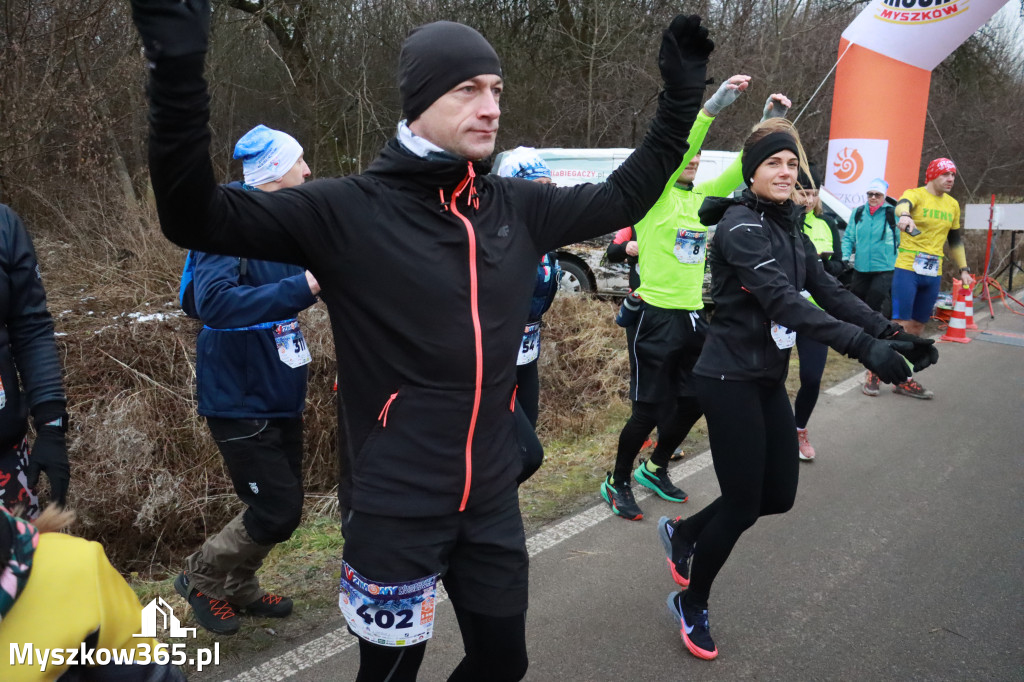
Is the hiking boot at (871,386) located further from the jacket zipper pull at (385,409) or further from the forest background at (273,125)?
the jacket zipper pull at (385,409)

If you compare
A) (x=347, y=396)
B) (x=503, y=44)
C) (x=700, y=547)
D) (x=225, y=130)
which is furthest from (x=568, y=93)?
(x=347, y=396)

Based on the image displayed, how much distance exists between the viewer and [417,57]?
183 centimetres

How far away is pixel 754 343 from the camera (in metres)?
3.13

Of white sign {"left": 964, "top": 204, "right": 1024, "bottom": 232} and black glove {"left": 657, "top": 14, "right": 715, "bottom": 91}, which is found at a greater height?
black glove {"left": 657, "top": 14, "right": 715, "bottom": 91}

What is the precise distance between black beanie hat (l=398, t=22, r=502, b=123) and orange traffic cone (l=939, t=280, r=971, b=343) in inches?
387

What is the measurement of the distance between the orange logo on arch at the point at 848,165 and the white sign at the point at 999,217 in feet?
13.6

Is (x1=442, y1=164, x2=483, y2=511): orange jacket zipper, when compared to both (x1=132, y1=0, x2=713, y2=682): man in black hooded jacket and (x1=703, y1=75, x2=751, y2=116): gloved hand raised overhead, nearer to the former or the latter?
(x1=132, y1=0, x2=713, y2=682): man in black hooded jacket

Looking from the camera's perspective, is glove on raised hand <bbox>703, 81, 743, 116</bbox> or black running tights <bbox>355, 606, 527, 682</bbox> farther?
glove on raised hand <bbox>703, 81, 743, 116</bbox>

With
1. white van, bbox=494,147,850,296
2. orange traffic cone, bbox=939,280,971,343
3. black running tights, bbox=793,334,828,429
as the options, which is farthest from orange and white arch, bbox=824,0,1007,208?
black running tights, bbox=793,334,828,429

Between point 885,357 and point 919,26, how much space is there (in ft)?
29.0

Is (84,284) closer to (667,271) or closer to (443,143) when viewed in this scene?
(667,271)

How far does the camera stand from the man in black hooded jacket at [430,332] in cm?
179

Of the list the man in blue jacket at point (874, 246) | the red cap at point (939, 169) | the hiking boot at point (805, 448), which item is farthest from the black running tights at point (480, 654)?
the red cap at point (939, 169)

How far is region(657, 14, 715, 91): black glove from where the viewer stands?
1.93m
